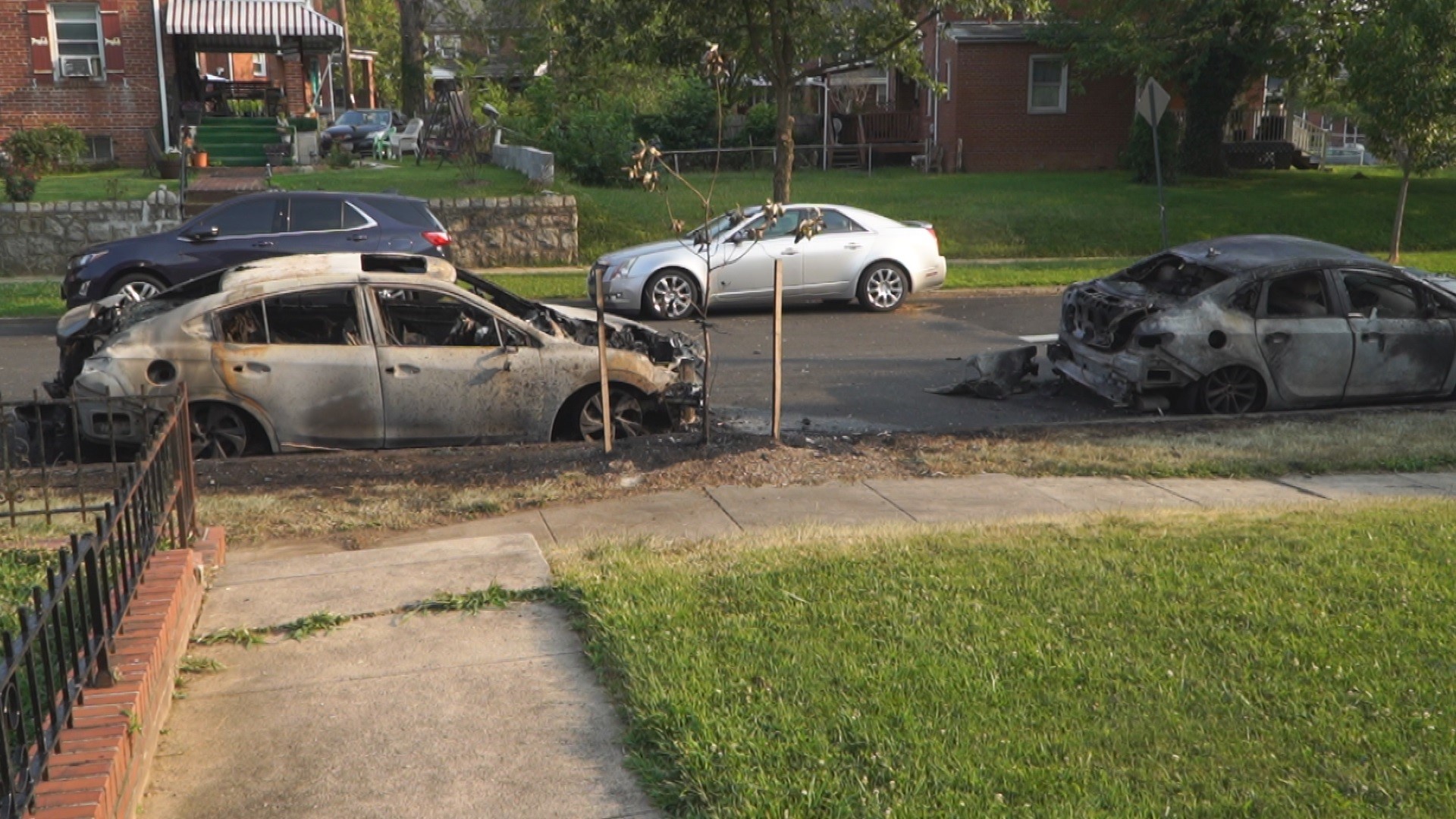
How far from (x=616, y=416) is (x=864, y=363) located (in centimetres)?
470

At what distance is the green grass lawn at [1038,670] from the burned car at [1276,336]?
4.26 meters

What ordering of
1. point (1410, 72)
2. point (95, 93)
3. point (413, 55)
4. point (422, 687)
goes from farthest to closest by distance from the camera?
point (413, 55) < point (95, 93) < point (1410, 72) < point (422, 687)

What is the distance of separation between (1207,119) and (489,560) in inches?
1206

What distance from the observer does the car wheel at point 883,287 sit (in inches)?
731

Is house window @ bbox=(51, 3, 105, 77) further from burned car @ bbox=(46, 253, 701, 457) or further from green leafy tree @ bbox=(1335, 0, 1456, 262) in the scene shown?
green leafy tree @ bbox=(1335, 0, 1456, 262)

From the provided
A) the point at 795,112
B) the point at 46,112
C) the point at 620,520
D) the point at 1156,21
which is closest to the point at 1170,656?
the point at 620,520

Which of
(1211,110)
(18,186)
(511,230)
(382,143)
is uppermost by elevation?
(1211,110)

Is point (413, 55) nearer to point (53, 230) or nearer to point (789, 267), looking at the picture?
point (53, 230)

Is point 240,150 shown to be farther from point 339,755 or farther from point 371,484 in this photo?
point 339,755

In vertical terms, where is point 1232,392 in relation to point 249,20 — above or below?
below

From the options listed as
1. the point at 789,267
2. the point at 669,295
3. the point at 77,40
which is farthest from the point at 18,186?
the point at 789,267

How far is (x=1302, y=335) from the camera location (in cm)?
1187

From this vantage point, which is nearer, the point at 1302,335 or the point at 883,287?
the point at 1302,335

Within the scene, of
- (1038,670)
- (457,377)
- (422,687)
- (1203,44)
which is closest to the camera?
(1038,670)
